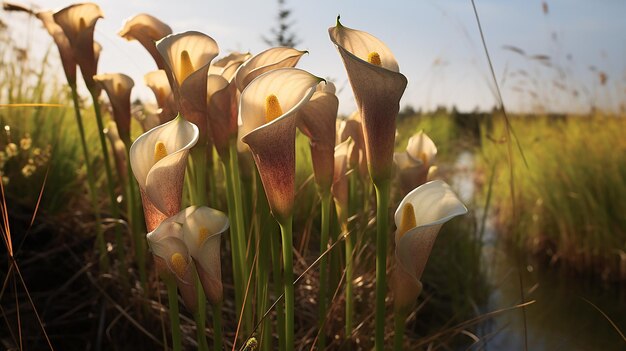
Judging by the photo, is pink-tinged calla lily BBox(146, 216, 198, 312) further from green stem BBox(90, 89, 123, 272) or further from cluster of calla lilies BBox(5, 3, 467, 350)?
green stem BBox(90, 89, 123, 272)

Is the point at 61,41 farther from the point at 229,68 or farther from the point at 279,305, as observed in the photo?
the point at 279,305

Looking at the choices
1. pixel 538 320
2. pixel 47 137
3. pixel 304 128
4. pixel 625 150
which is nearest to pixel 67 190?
pixel 47 137

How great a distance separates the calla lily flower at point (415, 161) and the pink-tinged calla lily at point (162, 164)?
566mm

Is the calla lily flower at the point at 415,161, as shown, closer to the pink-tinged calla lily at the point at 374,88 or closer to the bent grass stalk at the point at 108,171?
the pink-tinged calla lily at the point at 374,88

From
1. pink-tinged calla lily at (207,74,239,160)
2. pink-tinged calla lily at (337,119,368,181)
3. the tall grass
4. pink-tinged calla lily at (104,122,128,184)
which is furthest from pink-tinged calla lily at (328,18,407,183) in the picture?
the tall grass

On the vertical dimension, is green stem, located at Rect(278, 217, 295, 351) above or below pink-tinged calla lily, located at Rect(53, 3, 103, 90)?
below

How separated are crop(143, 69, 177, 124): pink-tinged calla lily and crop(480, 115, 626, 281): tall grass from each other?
239cm

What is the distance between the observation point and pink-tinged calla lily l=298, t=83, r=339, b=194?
2.86ft

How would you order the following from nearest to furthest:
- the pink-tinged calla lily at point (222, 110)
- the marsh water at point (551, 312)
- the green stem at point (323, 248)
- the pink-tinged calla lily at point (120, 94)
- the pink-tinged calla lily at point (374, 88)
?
the pink-tinged calla lily at point (374, 88)
the pink-tinged calla lily at point (222, 110)
the green stem at point (323, 248)
the pink-tinged calla lily at point (120, 94)
the marsh water at point (551, 312)

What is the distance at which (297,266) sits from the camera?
1973 mm

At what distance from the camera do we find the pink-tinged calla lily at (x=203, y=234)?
30.3 inches

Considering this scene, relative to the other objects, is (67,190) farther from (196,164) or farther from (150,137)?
(150,137)

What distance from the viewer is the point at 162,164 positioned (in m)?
0.74

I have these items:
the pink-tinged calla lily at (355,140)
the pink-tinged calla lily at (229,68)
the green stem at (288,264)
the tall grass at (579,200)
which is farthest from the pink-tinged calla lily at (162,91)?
the tall grass at (579,200)
